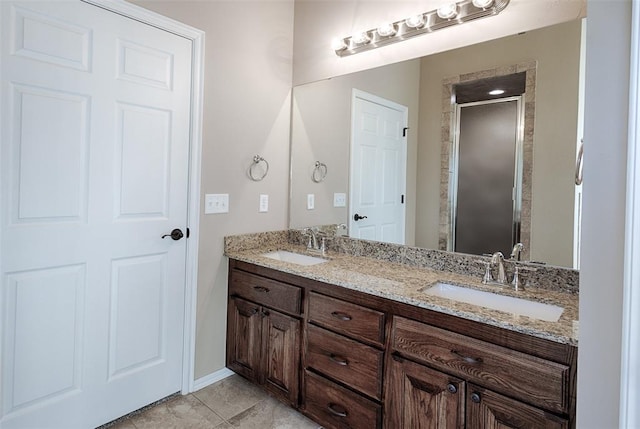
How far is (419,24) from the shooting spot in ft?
6.40

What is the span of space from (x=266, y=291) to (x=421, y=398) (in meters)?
0.99

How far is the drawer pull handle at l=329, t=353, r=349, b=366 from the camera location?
5.54 feet

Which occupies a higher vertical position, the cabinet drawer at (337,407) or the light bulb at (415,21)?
the light bulb at (415,21)

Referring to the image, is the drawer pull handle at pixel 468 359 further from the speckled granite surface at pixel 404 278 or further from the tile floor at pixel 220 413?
the tile floor at pixel 220 413

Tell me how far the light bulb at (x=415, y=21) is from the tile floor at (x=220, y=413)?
2209 millimetres

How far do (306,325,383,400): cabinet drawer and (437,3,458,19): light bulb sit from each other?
1.67 m

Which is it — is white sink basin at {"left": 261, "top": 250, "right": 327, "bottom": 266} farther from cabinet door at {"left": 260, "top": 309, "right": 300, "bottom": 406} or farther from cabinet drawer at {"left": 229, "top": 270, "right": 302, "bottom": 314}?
cabinet door at {"left": 260, "top": 309, "right": 300, "bottom": 406}

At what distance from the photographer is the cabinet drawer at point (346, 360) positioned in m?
1.58

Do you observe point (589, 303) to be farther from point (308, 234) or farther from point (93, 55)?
point (93, 55)

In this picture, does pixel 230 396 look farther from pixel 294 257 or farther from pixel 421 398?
pixel 421 398

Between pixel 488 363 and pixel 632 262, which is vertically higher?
pixel 632 262

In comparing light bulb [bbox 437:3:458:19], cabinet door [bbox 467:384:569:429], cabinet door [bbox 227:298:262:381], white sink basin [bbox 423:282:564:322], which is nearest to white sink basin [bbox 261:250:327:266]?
cabinet door [bbox 227:298:262:381]

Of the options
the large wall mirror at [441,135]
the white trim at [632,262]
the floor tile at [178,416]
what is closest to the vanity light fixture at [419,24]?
the large wall mirror at [441,135]

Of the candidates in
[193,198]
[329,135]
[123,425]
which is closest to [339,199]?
[329,135]
